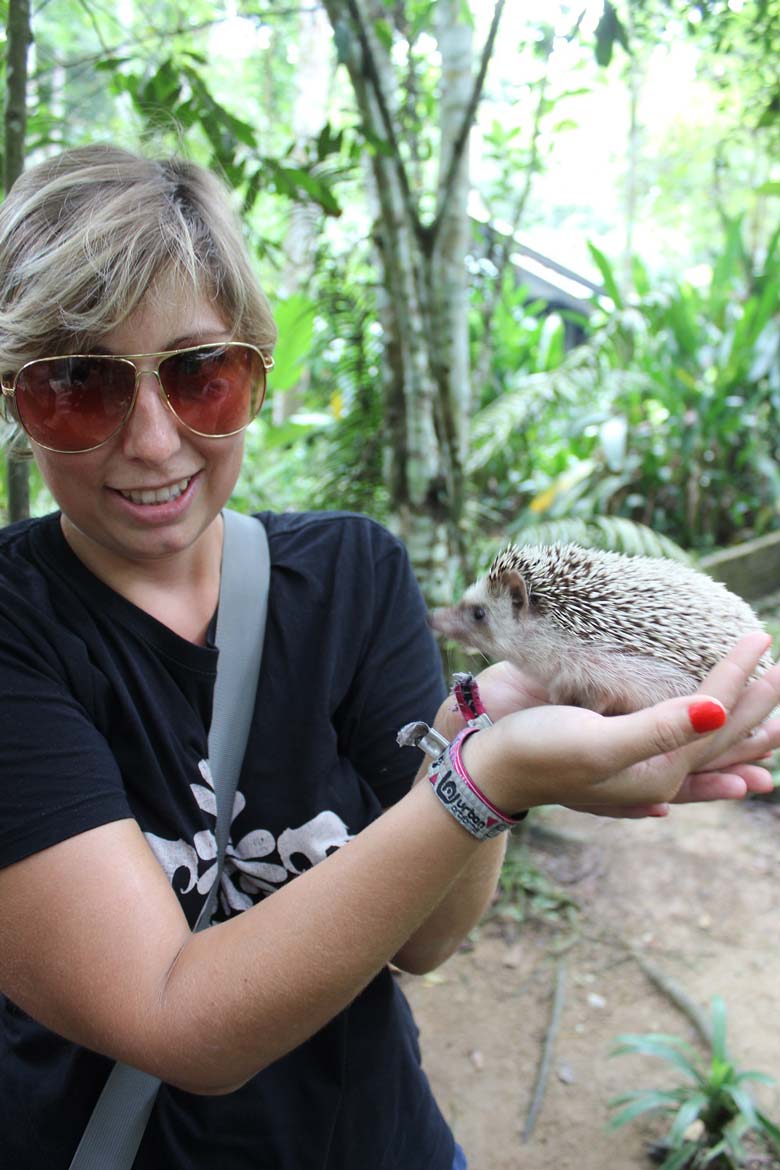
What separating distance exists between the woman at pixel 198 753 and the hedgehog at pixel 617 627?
247 mm

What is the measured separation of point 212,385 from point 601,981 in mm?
3523

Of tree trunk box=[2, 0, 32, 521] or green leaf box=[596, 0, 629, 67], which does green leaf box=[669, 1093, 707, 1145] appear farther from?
green leaf box=[596, 0, 629, 67]

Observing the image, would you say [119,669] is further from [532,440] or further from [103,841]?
[532,440]

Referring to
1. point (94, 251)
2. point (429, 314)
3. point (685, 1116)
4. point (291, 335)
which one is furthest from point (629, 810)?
point (291, 335)

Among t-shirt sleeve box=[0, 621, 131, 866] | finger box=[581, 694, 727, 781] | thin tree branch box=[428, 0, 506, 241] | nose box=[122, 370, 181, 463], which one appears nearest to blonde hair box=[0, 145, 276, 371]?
nose box=[122, 370, 181, 463]

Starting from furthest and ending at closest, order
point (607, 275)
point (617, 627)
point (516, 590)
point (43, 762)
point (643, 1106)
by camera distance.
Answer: point (607, 275) → point (643, 1106) → point (516, 590) → point (617, 627) → point (43, 762)

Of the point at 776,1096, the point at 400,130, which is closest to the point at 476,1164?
the point at 776,1096

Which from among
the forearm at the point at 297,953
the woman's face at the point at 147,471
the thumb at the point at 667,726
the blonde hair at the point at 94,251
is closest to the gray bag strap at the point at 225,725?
the woman's face at the point at 147,471

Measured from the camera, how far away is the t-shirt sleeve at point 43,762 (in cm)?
140

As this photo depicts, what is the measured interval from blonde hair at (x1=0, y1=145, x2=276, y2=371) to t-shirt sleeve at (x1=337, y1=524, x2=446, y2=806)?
2.17 ft

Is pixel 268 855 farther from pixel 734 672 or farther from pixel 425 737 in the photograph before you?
pixel 734 672

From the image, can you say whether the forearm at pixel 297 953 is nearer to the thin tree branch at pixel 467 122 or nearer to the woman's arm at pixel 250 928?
the woman's arm at pixel 250 928

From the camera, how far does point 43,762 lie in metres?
1.46

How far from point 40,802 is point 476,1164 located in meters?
2.78
